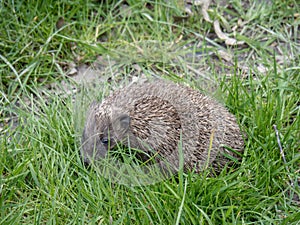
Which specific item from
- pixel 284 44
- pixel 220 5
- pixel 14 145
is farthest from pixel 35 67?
pixel 284 44

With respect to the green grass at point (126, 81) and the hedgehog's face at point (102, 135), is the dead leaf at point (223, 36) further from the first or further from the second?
the hedgehog's face at point (102, 135)

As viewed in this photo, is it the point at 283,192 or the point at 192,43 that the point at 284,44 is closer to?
the point at 192,43

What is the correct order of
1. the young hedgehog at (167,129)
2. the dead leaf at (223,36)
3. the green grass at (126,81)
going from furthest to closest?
the dead leaf at (223,36)
the young hedgehog at (167,129)
the green grass at (126,81)

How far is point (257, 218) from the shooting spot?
3.93 meters

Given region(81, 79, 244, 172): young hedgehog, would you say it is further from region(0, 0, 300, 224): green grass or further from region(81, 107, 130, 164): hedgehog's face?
region(0, 0, 300, 224): green grass

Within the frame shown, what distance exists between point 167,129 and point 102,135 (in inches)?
21.0

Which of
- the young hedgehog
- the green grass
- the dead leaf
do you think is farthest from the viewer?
the dead leaf

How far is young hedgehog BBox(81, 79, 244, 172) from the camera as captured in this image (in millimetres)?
4227

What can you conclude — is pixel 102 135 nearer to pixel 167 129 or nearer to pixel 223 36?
pixel 167 129

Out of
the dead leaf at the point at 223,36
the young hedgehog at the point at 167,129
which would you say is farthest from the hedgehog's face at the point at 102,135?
the dead leaf at the point at 223,36

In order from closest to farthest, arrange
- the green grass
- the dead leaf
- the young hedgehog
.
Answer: the green grass → the young hedgehog → the dead leaf

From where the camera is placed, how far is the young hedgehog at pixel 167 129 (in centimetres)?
423

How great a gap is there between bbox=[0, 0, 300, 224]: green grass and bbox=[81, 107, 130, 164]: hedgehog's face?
111 mm

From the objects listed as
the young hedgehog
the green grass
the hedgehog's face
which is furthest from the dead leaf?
the hedgehog's face
